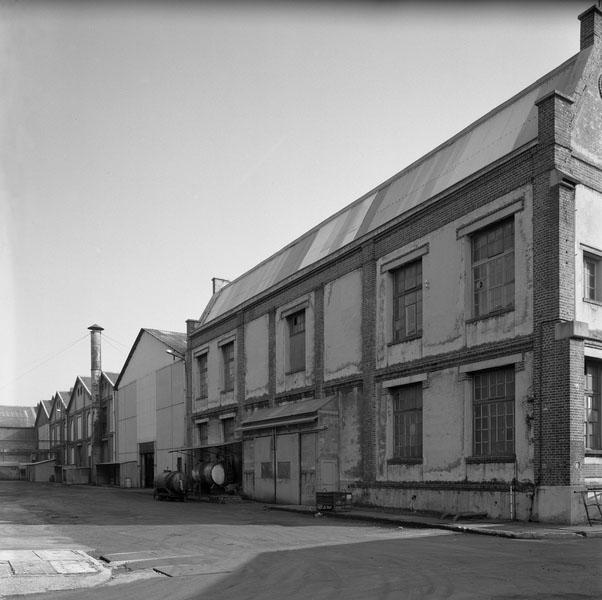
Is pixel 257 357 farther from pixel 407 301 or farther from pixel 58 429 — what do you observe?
pixel 58 429

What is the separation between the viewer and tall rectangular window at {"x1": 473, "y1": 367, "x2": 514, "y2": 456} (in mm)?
18844

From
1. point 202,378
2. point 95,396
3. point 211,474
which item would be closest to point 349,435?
point 211,474

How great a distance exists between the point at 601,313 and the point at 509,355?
8.16 ft

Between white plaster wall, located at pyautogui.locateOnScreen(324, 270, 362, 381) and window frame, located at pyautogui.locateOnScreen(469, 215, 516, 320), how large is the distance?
18.2ft

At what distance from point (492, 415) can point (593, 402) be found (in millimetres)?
2532

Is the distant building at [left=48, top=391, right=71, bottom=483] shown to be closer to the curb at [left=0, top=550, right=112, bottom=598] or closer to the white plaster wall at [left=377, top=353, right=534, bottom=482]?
the white plaster wall at [left=377, top=353, right=534, bottom=482]

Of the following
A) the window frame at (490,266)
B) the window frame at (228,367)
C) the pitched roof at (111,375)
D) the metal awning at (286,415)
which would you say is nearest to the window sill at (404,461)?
the metal awning at (286,415)

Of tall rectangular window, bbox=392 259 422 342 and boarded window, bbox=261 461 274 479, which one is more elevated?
tall rectangular window, bbox=392 259 422 342

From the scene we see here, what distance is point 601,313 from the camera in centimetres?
1847

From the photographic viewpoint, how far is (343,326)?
26203mm

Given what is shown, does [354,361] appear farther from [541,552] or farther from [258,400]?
[541,552]

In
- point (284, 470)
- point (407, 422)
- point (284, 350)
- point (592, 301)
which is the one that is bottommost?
point (284, 470)

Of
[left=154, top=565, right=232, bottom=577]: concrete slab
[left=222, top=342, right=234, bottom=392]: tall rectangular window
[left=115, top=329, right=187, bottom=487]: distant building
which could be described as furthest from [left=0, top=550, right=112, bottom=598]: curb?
[left=115, top=329, right=187, bottom=487]: distant building

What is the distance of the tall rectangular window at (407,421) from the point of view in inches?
878
